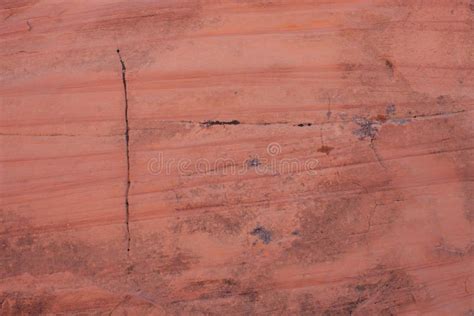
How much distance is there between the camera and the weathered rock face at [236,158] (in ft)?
9.73

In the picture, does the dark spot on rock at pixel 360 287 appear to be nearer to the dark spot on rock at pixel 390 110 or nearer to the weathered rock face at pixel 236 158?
the weathered rock face at pixel 236 158

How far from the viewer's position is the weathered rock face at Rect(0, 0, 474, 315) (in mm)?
2965

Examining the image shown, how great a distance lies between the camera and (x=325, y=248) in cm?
300

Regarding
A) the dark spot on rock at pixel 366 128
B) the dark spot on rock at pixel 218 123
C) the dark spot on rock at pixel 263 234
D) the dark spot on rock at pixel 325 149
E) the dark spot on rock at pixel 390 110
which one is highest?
the dark spot on rock at pixel 390 110

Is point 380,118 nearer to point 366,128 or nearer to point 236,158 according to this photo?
point 366,128

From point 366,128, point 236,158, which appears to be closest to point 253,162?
point 236,158

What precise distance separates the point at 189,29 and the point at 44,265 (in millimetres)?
1665

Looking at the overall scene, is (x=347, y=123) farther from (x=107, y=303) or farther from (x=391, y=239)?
(x=107, y=303)

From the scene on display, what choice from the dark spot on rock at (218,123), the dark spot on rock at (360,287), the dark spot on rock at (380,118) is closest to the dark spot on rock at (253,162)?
the dark spot on rock at (218,123)

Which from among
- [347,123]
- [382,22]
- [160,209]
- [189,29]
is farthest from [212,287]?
[382,22]

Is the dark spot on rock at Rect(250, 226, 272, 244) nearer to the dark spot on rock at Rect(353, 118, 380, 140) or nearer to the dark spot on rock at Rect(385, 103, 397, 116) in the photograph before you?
the dark spot on rock at Rect(353, 118, 380, 140)

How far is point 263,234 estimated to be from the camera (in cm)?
300

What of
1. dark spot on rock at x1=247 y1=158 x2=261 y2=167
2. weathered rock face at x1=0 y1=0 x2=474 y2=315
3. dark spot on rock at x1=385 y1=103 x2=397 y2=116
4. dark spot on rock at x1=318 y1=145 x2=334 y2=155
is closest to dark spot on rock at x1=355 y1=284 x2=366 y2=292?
weathered rock face at x1=0 y1=0 x2=474 y2=315

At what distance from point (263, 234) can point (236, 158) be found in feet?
1.56
